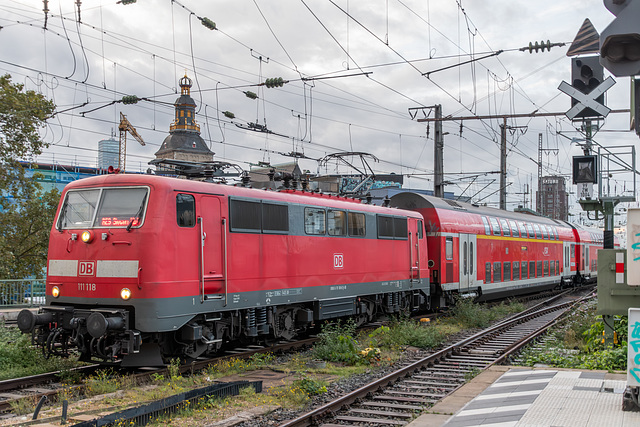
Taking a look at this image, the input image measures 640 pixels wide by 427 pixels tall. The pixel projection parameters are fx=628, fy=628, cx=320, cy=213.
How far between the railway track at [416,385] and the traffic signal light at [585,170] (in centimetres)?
404

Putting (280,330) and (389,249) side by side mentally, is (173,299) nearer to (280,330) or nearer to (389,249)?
(280,330)

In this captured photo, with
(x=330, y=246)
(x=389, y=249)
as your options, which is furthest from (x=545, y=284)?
(x=330, y=246)

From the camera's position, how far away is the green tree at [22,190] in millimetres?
21953

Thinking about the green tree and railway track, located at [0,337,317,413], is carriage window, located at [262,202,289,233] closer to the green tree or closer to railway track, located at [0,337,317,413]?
railway track, located at [0,337,317,413]

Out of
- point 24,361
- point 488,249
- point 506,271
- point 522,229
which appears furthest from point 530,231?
point 24,361

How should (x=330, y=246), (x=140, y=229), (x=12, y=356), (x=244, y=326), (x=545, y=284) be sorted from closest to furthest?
(x=140, y=229) < (x=12, y=356) < (x=244, y=326) < (x=330, y=246) < (x=545, y=284)

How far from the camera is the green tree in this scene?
72.0 feet

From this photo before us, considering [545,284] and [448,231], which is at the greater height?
[448,231]

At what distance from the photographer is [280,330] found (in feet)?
47.3

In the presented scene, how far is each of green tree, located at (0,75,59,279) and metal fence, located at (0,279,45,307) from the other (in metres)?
1.24

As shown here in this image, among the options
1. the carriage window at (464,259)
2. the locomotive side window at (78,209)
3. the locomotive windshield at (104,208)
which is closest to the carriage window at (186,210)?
the locomotive windshield at (104,208)

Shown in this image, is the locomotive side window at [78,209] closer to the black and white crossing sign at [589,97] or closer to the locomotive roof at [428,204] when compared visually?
the black and white crossing sign at [589,97]

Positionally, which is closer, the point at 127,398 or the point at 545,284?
the point at 127,398

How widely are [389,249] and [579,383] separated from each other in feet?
30.6
